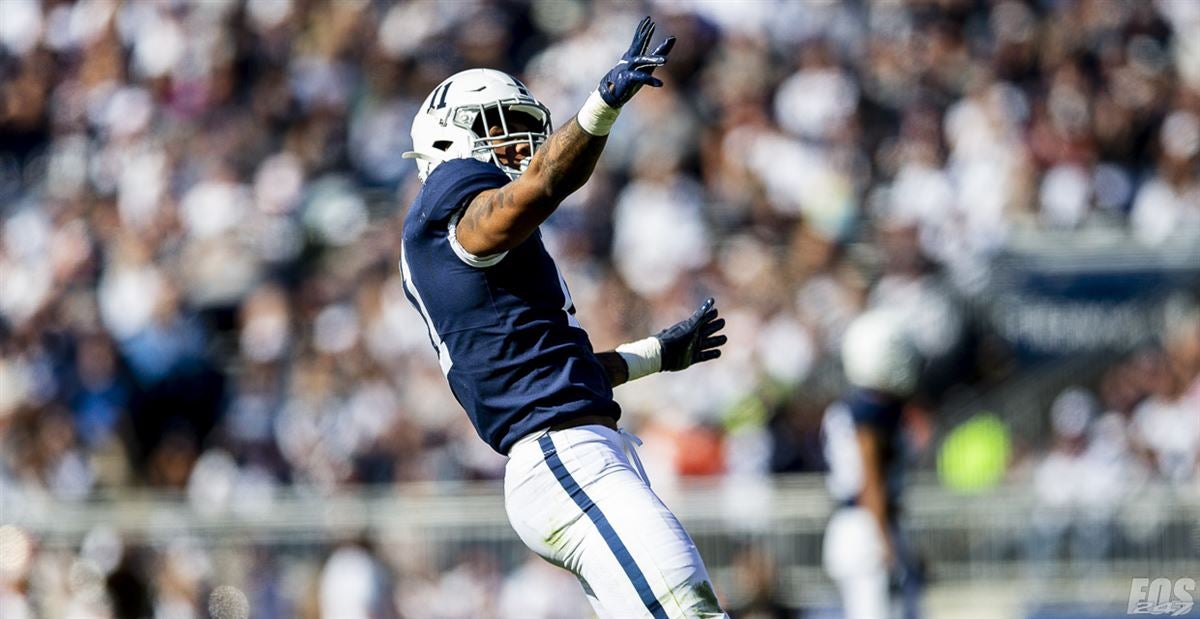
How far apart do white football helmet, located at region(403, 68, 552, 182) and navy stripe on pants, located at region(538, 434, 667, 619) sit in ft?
2.69

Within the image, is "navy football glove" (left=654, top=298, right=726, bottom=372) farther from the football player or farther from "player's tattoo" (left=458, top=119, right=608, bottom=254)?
"player's tattoo" (left=458, top=119, right=608, bottom=254)

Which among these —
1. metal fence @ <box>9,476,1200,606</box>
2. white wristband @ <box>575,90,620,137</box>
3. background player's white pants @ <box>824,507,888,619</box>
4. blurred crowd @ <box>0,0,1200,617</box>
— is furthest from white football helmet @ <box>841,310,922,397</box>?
white wristband @ <box>575,90,620,137</box>

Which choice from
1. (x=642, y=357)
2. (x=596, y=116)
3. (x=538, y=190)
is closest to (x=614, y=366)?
(x=642, y=357)

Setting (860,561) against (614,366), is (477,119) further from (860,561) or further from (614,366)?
(860,561)

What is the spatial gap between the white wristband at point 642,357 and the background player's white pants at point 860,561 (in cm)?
307

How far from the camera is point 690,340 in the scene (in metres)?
6.16

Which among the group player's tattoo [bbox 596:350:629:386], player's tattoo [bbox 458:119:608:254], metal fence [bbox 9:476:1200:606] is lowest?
metal fence [bbox 9:476:1200:606]

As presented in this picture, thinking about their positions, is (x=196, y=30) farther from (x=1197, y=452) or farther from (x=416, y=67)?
(x=1197, y=452)

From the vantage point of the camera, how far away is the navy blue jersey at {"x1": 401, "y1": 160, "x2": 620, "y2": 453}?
209 inches

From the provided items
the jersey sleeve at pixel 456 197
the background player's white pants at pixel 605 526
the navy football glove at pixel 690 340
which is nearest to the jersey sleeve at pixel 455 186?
the jersey sleeve at pixel 456 197

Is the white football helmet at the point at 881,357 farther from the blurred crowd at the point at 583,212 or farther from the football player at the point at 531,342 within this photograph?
the football player at the point at 531,342

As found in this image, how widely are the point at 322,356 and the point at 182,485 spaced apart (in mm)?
1242

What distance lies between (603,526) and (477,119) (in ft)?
4.14

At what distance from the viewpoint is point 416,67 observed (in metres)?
15.1
